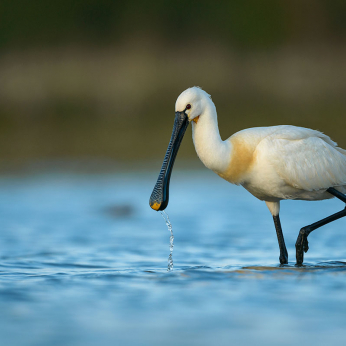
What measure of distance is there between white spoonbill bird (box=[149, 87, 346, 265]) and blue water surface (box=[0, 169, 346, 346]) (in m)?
0.75

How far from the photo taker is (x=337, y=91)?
2911 centimetres

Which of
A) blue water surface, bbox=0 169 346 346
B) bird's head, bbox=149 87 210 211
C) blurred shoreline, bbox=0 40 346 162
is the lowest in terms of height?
blue water surface, bbox=0 169 346 346

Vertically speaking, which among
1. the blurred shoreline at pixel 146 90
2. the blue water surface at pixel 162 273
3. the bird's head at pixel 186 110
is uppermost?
the blurred shoreline at pixel 146 90

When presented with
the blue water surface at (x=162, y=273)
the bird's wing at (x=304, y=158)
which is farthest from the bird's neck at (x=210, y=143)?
the blue water surface at (x=162, y=273)

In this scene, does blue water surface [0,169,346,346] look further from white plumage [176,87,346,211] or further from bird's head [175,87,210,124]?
bird's head [175,87,210,124]

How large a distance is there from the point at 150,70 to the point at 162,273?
23.9 m

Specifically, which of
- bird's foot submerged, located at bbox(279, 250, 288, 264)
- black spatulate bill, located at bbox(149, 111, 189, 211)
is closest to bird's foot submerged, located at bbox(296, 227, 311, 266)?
bird's foot submerged, located at bbox(279, 250, 288, 264)

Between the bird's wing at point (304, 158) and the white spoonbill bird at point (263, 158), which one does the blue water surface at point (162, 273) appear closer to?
the white spoonbill bird at point (263, 158)

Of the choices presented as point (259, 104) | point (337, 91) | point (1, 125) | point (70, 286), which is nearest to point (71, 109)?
point (1, 125)

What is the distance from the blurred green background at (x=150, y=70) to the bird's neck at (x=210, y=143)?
1034 cm

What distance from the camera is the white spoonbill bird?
25.2ft

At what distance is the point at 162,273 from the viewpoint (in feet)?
23.9

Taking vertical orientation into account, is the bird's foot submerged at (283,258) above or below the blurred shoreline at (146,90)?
below

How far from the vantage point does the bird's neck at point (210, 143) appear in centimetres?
762
